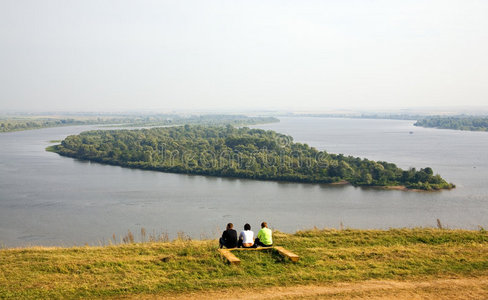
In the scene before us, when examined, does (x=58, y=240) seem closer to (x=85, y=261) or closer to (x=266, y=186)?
(x=85, y=261)

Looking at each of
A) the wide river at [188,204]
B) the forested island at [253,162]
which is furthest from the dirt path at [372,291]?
the forested island at [253,162]

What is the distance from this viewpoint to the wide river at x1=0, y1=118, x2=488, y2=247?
43.0ft

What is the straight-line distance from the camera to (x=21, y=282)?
173 inches

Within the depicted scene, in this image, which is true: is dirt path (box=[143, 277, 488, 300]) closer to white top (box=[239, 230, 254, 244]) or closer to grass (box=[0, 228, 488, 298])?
grass (box=[0, 228, 488, 298])

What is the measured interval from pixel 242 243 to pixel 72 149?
32.6 m

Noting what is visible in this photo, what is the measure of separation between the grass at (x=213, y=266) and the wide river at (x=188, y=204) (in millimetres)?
4920

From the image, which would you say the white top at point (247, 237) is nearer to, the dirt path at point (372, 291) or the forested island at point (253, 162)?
the dirt path at point (372, 291)

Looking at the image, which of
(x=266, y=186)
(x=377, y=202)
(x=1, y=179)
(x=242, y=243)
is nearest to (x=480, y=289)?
(x=242, y=243)

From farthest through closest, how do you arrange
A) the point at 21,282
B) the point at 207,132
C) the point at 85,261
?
the point at 207,132, the point at 85,261, the point at 21,282

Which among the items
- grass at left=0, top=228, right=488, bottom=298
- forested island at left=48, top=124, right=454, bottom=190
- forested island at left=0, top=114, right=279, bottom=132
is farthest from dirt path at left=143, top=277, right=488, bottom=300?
forested island at left=0, top=114, right=279, bottom=132

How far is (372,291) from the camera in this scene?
13.5ft

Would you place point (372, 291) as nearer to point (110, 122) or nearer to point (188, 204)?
point (188, 204)

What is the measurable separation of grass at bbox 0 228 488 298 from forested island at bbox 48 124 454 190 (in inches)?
624

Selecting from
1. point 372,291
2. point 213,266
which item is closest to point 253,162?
point 213,266
